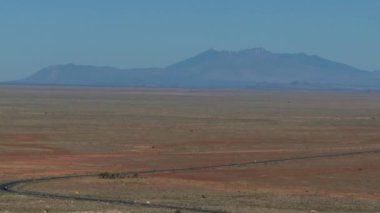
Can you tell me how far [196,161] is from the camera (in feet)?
181

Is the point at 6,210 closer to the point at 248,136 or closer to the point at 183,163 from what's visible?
the point at 183,163

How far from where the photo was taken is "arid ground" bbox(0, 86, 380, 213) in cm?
3478

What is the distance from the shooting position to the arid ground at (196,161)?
34.8 meters

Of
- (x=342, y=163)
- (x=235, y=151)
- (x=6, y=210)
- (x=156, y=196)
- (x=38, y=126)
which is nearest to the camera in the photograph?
(x=6, y=210)

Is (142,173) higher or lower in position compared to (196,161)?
higher

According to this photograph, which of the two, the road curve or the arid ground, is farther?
the arid ground

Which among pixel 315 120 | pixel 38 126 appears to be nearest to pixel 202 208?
pixel 38 126

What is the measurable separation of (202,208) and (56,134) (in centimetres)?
4598

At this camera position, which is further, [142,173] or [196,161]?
[196,161]

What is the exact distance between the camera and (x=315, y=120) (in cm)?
10369

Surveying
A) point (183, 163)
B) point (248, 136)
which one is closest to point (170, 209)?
point (183, 163)

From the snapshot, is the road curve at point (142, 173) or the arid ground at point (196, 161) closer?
the road curve at point (142, 173)

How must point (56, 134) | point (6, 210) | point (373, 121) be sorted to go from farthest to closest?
1. point (373, 121)
2. point (56, 134)
3. point (6, 210)

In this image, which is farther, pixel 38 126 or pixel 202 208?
pixel 38 126
